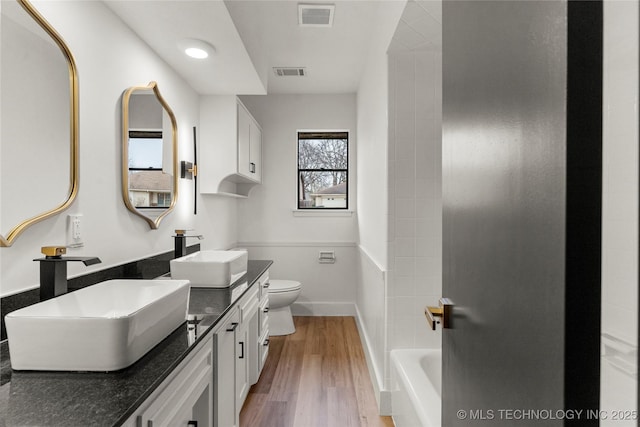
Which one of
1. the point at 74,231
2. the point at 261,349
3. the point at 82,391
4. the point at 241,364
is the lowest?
the point at 261,349

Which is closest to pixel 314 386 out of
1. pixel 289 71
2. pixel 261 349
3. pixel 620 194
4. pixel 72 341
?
pixel 261 349

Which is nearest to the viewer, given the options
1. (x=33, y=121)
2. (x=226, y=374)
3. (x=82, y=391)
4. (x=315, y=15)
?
(x=82, y=391)

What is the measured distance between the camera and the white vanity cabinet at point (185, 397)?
34.7 inches

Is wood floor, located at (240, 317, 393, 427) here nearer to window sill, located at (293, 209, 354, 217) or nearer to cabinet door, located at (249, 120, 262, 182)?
window sill, located at (293, 209, 354, 217)

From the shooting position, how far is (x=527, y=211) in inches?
19.6

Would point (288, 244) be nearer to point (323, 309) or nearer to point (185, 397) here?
point (323, 309)

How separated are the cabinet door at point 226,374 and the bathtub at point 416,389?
845 millimetres

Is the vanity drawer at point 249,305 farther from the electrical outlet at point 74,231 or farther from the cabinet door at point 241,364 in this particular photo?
the electrical outlet at point 74,231

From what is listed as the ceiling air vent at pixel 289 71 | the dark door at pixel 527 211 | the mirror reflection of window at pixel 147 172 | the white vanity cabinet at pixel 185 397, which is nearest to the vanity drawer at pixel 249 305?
the white vanity cabinet at pixel 185 397

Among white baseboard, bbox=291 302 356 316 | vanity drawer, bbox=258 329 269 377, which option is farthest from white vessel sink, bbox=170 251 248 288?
white baseboard, bbox=291 302 356 316

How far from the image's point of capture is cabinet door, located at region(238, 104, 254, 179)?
3.12 metres

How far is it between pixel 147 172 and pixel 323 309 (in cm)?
265

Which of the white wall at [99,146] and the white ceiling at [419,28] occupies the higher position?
the white ceiling at [419,28]

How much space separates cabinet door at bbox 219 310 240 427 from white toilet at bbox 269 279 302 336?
147 centimetres
